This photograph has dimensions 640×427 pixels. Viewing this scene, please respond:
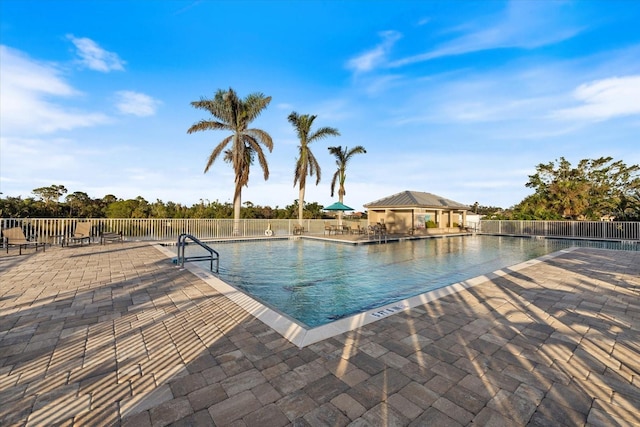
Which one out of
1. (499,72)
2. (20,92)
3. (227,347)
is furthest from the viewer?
(499,72)

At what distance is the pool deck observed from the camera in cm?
186

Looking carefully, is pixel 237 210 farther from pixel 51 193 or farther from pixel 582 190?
pixel 51 193

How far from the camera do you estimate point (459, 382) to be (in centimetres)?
222

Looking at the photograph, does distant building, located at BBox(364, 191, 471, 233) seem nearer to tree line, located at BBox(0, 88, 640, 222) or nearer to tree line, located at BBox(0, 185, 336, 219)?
tree line, located at BBox(0, 88, 640, 222)

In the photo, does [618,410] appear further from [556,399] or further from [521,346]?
[521,346]

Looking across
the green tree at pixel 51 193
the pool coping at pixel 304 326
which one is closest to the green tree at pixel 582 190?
the pool coping at pixel 304 326

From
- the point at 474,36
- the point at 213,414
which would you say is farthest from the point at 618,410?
the point at 474,36

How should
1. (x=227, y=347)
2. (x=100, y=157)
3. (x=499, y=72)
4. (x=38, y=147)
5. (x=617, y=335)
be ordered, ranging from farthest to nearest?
(x=100, y=157) → (x=38, y=147) → (x=499, y=72) → (x=617, y=335) → (x=227, y=347)

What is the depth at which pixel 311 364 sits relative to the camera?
8.04 ft

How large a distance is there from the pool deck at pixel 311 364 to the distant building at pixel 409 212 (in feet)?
55.1

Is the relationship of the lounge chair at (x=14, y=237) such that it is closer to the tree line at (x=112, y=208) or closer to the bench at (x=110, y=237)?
the bench at (x=110, y=237)

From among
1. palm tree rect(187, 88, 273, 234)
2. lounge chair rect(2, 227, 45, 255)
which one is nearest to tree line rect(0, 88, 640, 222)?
palm tree rect(187, 88, 273, 234)

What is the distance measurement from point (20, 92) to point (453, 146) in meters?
21.7

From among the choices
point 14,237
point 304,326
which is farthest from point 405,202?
point 14,237
